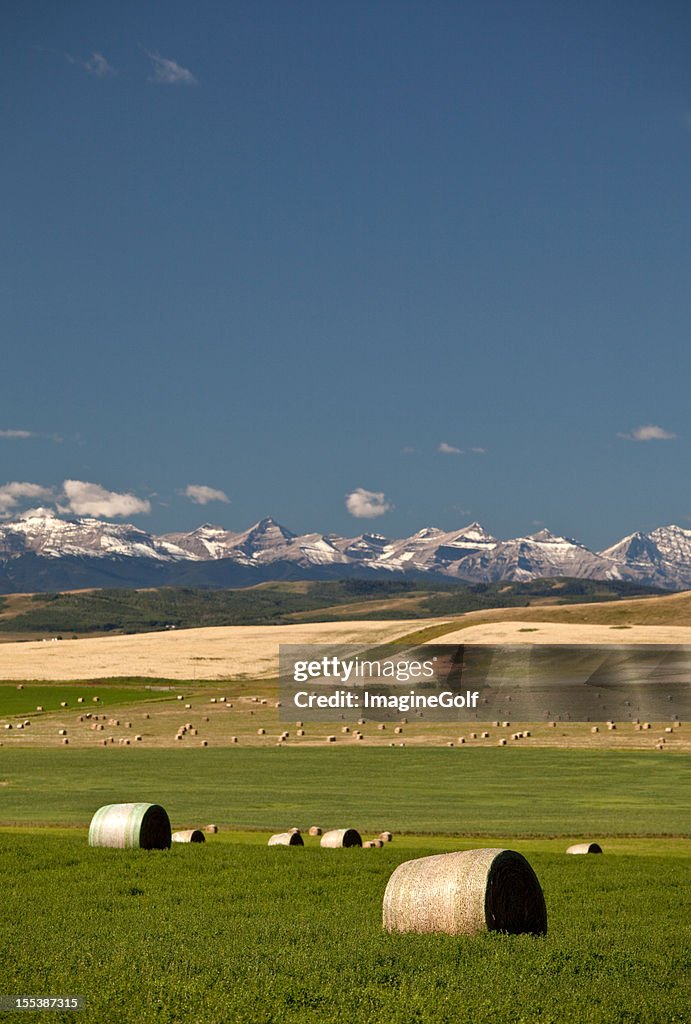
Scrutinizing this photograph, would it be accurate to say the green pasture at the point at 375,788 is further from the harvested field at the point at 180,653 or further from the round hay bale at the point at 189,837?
the harvested field at the point at 180,653

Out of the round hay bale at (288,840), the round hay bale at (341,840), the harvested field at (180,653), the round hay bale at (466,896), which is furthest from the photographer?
the harvested field at (180,653)

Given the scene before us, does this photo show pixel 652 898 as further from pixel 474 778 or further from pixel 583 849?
pixel 474 778

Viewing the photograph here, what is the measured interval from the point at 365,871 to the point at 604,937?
929 centimetres

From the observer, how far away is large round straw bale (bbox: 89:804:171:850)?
99.3 feet

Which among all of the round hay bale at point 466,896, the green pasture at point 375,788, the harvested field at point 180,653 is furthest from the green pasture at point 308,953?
the harvested field at point 180,653

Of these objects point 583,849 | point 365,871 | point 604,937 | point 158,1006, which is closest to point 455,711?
point 583,849

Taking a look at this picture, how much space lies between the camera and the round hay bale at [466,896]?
18016 millimetres

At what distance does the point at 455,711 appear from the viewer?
3775 inches

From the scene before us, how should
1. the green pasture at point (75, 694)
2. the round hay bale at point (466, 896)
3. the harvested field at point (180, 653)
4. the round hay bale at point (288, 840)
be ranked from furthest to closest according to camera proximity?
the harvested field at point (180, 653), the green pasture at point (75, 694), the round hay bale at point (288, 840), the round hay bale at point (466, 896)

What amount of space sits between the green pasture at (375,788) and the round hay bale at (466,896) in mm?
23213

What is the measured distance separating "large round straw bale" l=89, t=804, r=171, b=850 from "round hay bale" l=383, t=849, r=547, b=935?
13.1 m

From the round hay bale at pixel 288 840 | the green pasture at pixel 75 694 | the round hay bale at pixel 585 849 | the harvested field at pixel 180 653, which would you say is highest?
the harvested field at pixel 180 653

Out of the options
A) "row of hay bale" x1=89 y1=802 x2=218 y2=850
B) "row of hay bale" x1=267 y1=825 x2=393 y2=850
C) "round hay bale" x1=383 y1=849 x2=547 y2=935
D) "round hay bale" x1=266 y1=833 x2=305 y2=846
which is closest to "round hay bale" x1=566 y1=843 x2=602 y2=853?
"row of hay bale" x1=267 y1=825 x2=393 y2=850

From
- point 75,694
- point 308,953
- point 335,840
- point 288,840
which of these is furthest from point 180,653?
point 308,953
